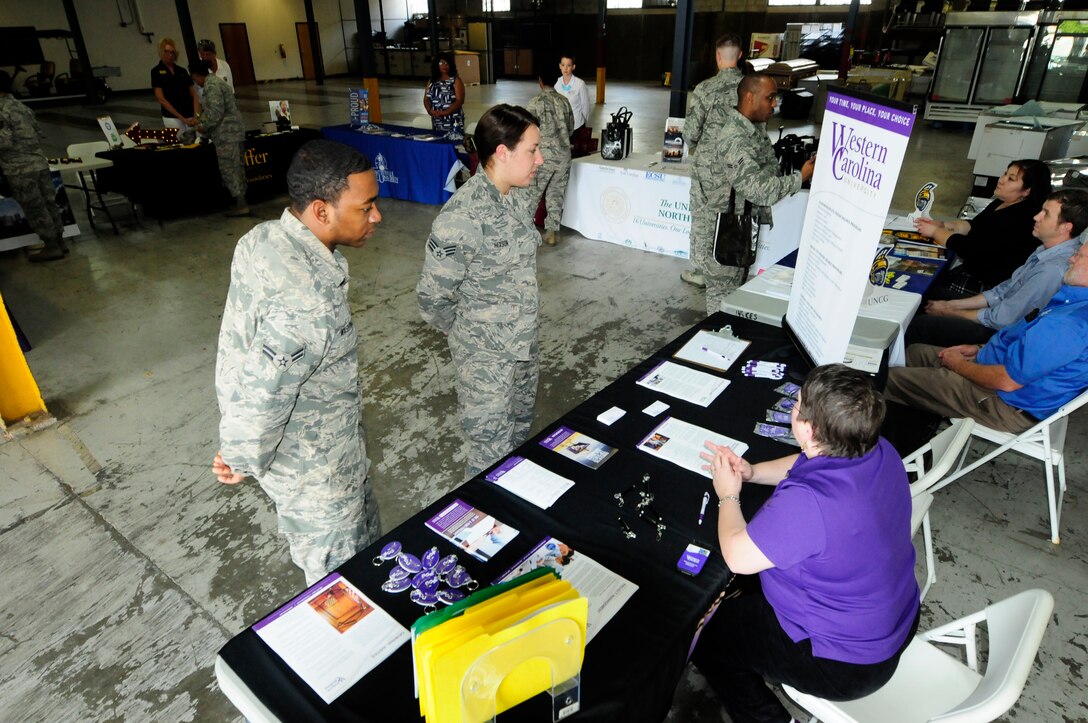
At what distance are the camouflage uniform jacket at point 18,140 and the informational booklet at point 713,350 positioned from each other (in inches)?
244

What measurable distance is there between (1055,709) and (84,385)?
16.3 ft

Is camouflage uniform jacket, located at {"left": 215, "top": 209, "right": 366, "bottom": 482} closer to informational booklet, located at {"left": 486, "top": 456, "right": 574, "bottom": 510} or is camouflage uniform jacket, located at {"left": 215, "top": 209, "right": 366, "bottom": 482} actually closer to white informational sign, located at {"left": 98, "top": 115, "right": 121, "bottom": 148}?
informational booklet, located at {"left": 486, "top": 456, "right": 574, "bottom": 510}

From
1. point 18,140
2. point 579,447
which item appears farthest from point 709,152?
point 18,140

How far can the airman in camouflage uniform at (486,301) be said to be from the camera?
2.18 m

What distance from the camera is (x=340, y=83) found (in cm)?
1992

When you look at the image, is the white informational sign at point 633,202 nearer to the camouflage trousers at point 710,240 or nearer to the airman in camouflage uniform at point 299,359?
the camouflage trousers at point 710,240

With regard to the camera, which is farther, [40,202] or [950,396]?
[40,202]

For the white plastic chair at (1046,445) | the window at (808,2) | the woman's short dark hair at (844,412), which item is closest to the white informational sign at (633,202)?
the white plastic chair at (1046,445)

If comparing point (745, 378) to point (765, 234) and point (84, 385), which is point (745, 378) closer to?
point (765, 234)

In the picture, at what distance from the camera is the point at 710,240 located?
4418mm

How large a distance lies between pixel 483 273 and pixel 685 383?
0.85m

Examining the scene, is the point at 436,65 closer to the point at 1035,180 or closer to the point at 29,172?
the point at 29,172

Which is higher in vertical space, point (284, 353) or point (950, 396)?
point (284, 353)

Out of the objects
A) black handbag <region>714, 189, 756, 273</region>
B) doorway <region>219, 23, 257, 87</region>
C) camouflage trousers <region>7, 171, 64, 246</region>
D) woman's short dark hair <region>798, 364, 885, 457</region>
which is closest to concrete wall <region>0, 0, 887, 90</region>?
doorway <region>219, 23, 257, 87</region>
